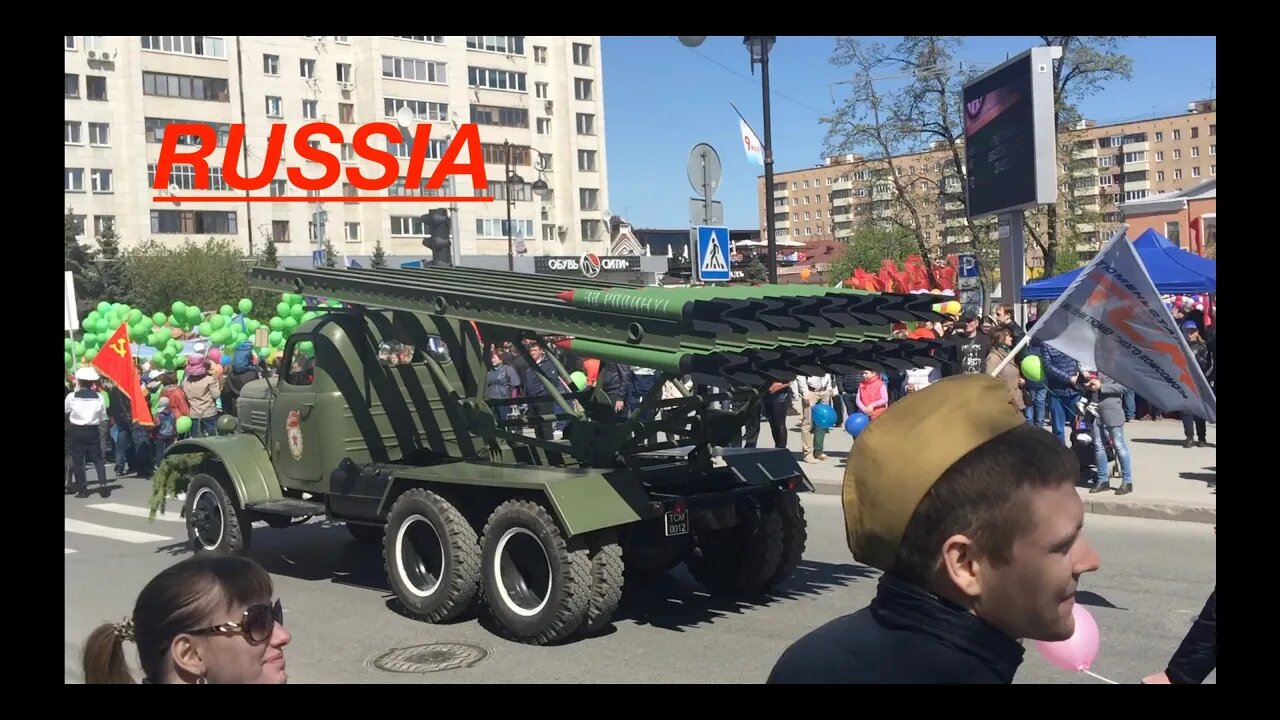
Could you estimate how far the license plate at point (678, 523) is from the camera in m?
7.34

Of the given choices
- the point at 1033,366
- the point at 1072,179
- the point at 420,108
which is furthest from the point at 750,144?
the point at 420,108

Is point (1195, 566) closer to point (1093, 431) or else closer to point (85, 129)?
point (1093, 431)

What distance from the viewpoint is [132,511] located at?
46.9ft

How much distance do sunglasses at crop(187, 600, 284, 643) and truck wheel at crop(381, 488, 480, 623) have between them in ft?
17.2

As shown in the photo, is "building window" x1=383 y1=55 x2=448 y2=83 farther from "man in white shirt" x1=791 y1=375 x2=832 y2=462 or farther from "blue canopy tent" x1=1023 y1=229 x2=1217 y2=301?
"man in white shirt" x1=791 y1=375 x2=832 y2=462

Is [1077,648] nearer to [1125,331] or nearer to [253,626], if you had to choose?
[253,626]

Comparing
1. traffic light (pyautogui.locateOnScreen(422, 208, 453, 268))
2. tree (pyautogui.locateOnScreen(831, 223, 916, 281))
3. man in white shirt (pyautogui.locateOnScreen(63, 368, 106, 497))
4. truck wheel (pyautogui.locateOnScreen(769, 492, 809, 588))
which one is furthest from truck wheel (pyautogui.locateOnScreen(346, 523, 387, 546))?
tree (pyautogui.locateOnScreen(831, 223, 916, 281))

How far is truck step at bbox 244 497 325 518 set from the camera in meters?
9.24

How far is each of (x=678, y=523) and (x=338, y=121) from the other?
214ft

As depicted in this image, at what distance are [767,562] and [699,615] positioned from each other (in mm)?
639

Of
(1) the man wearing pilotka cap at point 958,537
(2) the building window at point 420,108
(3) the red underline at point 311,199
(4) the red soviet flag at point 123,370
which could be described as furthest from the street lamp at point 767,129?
(2) the building window at point 420,108

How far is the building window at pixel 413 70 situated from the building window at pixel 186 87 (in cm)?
937

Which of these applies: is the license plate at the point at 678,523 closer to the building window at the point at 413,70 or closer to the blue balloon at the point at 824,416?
the blue balloon at the point at 824,416

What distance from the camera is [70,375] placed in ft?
66.5
